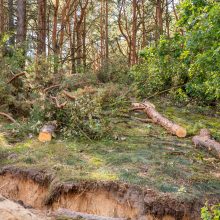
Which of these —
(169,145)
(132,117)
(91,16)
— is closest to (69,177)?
(169,145)

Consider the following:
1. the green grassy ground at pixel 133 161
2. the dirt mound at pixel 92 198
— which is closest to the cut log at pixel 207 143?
the green grassy ground at pixel 133 161

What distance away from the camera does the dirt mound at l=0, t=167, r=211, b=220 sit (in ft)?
14.6

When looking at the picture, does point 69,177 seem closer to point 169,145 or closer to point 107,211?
point 107,211

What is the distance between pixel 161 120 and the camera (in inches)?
343

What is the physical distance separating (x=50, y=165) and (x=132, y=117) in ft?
14.2

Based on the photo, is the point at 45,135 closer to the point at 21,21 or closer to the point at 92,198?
the point at 92,198

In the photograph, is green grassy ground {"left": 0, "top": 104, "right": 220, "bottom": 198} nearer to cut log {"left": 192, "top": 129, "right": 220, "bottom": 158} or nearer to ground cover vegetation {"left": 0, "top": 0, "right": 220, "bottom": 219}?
ground cover vegetation {"left": 0, "top": 0, "right": 220, "bottom": 219}

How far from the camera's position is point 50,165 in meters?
5.53

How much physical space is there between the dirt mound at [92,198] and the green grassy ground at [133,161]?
0.55 feet

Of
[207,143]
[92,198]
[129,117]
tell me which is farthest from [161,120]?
[92,198]

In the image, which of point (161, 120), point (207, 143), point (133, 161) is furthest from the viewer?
point (161, 120)

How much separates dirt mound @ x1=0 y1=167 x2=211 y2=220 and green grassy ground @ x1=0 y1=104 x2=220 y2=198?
166mm

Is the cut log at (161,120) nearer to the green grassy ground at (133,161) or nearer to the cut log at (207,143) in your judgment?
the green grassy ground at (133,161)

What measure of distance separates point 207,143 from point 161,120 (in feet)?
6.73
